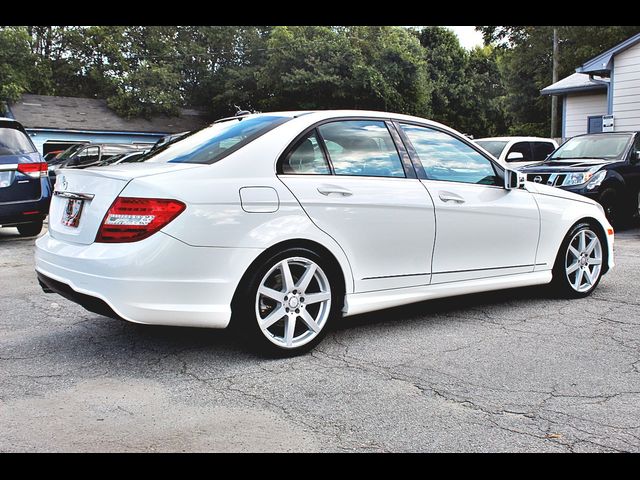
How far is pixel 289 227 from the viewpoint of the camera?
166 inches

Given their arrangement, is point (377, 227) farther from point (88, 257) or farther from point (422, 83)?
point (422, 83)

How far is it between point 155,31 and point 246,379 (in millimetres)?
42571

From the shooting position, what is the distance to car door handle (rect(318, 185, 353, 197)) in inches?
175

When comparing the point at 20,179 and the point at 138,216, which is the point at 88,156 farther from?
the point at 138,216

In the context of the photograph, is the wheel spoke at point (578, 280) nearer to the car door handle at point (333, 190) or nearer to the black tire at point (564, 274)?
the black tire at point (564, 274)

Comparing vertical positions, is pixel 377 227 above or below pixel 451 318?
above

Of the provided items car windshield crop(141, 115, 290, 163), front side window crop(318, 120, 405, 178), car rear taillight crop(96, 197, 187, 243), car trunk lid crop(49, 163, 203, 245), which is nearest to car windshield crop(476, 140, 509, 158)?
front side window crop(318, 120, 405, 178)

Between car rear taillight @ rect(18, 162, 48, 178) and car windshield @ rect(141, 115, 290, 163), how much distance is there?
550 centimetres

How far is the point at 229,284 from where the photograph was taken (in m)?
4.02

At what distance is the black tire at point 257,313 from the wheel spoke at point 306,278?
0.04 m

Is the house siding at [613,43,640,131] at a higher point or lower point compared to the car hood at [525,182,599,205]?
higher

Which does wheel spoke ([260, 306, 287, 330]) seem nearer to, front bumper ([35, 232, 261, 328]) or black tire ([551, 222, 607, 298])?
front bumper ([35, 232, 261, 328])
